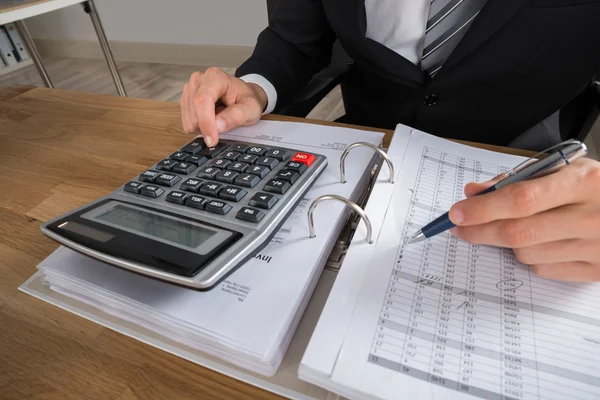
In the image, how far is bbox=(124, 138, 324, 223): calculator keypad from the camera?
0.34 metres

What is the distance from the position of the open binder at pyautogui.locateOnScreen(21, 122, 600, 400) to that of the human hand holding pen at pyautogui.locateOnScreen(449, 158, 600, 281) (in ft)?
0.07

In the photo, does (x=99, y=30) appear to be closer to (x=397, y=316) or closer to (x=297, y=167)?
(x=297, y=167)

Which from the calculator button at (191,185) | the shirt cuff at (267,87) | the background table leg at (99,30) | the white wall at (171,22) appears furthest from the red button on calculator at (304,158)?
the white wall at (171,22)

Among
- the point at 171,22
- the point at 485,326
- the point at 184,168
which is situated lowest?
the point at 485,326

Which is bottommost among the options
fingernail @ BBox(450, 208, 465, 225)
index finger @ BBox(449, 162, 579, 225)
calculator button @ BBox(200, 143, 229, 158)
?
fingernail @ BBox(450, 208, 465, 225)

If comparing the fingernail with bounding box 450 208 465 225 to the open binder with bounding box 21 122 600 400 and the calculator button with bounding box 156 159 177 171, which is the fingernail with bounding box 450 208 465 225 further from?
the calculator button with bounding box 156 159 177 171

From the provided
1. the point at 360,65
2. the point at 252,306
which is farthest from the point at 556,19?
the point at 252,306

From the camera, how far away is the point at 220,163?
0.40 metres

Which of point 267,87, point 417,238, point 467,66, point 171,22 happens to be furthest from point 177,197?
point 171,22

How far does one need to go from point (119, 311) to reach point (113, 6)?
291cm

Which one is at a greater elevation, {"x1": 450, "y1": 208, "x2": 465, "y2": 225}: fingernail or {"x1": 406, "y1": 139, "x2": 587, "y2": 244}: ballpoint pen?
{"x1": 406, "y1": 139, "x2": 587, "y2": 244}: ballpoint pen

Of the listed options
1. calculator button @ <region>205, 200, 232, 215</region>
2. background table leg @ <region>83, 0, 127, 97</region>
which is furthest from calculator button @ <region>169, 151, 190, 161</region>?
background table leg @ <region>83, 0, 127, 97</region>

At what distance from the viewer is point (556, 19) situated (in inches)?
18.7

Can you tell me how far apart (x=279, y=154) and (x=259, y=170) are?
38 millimetres
